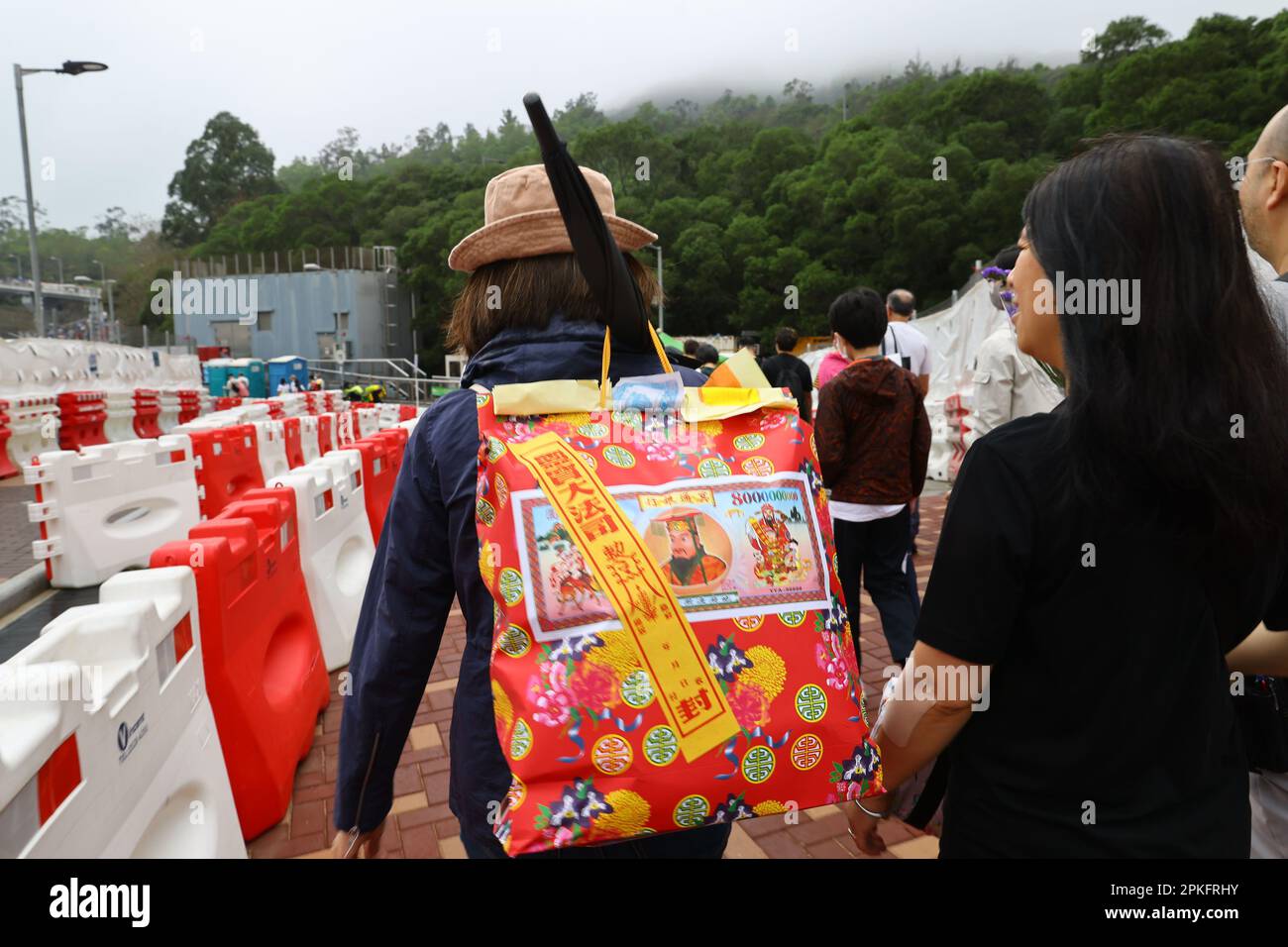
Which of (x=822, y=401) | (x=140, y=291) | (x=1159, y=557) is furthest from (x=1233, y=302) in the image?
(x=140, y=291)

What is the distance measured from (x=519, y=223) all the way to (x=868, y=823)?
1.30 m

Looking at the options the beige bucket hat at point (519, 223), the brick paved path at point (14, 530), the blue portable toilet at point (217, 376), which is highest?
the blue portable toilet at point (217, 376)

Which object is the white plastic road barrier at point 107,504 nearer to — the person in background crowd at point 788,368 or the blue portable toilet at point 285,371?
the person in background crowd at point 788,368

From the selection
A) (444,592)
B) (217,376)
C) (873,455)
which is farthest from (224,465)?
(217,376)

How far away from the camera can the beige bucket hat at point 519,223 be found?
1.48m

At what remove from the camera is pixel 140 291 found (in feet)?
231

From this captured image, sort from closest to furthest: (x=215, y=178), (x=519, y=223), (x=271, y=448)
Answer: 1. (x=519, y=223)
2. (x=271, y=448)
3. (x=215, y=178)

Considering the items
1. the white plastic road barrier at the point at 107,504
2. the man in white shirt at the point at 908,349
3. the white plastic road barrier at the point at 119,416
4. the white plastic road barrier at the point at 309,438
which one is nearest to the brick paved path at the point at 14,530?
the white plastic road barrier at the point at 107,504

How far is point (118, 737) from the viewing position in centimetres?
195

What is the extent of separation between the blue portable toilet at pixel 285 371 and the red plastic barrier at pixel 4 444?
58.1 feet

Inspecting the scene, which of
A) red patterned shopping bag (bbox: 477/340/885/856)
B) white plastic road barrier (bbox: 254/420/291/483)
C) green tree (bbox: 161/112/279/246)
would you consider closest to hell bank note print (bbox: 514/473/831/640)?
red patterned shopping bag (bbox: 477/340/885/856)

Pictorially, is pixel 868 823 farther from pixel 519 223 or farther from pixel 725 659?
pixel 519 223
